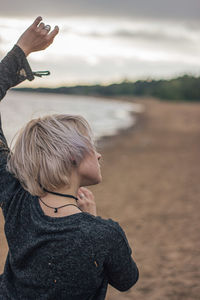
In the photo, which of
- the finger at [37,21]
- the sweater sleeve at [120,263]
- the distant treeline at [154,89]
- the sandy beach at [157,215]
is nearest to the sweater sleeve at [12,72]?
the finger at [37,21]

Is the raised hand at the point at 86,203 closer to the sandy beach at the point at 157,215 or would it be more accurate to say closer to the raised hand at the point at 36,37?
Result: the raised hand at the point at 36,37

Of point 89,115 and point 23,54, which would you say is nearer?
point 23,54

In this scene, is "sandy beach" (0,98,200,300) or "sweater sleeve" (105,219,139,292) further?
"sandy beach" (0,98,200,300)

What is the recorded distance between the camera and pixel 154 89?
9306 cm

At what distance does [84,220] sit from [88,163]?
21cm

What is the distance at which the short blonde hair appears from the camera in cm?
125

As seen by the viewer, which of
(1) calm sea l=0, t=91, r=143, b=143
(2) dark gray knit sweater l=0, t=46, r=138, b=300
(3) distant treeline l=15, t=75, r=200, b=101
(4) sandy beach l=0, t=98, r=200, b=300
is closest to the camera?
(2) dark gray knit sweater l=0, t=46, r=138, b=300

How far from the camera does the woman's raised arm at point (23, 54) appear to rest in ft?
4.94

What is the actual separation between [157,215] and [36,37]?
17.3 ft

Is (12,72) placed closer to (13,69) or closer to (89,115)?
(13,69)

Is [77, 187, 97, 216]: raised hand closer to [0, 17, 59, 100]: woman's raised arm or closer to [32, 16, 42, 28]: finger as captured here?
[0, 17, 59, 100]: woman's raised arm

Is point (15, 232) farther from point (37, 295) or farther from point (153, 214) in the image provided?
point (153, 214)

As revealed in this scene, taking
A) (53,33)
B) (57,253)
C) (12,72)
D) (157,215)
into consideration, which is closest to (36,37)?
(53,33)

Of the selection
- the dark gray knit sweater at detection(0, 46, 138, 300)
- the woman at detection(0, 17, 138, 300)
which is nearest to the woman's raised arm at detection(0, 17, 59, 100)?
the woman at detection(0, 17, 138, 300)
